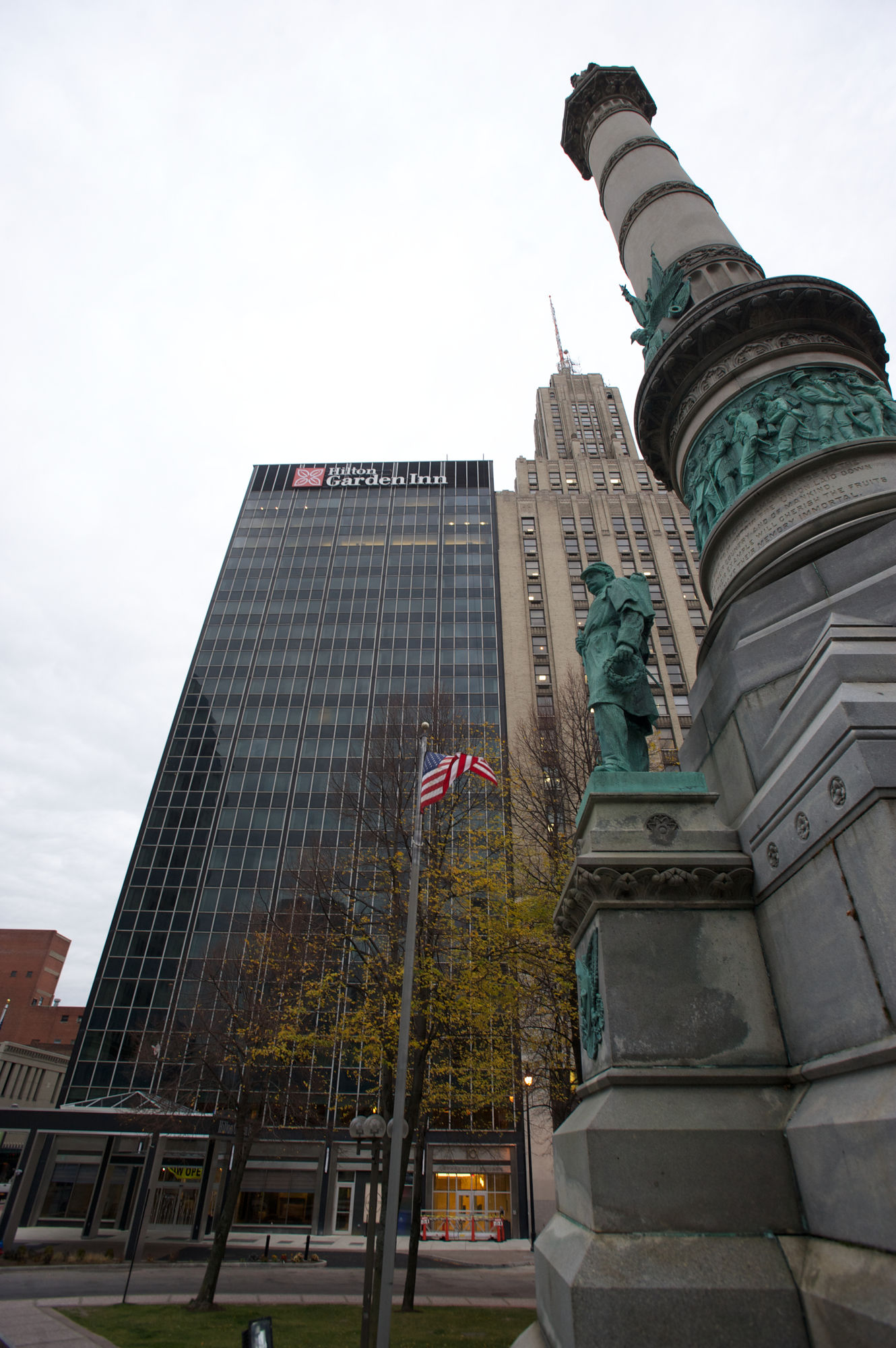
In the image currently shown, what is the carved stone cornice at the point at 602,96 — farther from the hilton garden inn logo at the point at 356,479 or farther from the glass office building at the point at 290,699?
the hilton garden inn logo at the point at 356,479

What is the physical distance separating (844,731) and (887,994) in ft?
4.89

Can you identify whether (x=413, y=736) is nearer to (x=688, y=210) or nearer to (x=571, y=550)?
(x=688, y=210)

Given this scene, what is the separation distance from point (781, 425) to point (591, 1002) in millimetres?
6885

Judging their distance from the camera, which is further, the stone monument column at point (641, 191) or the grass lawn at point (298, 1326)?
the stone monument column at point (641, 191)

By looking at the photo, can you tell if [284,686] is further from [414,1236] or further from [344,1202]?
[414,1236]

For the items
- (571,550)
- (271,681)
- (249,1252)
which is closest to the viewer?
(249,1252)

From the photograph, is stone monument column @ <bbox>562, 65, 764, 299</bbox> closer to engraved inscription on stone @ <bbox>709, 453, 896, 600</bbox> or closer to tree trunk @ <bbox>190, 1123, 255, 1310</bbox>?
engraved inscription on stone @ <bbox>709, 453, 896, 600</bbox>

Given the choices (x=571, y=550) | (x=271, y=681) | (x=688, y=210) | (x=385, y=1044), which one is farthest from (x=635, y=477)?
(x=385, y=1044)

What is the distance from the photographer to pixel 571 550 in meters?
61.6

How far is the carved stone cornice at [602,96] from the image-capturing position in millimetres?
17703

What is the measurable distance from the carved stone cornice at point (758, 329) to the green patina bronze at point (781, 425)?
0.65 metres

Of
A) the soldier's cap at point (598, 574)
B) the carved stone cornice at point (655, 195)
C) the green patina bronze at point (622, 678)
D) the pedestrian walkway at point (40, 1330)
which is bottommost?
the pedestrian walkway at point (40, 1330)

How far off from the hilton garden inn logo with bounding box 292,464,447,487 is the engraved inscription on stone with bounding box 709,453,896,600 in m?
67.2

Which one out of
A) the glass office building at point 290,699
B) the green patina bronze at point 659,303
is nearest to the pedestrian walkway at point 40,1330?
the green patina bronze at point 659,303
